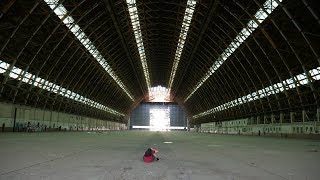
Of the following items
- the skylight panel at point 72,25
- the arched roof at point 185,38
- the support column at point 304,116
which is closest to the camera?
the skylight panel at point 72,25

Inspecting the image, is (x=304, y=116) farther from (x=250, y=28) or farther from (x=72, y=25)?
(x=72, y=25)

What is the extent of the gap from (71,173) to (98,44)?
41.0 meters

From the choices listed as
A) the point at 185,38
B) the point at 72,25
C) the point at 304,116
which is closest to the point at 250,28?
the point at 304,116

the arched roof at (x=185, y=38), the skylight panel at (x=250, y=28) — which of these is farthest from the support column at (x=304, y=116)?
the skylight panel at (x=250, y=28)

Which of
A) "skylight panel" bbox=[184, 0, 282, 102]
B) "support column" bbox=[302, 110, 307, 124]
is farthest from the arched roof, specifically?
"support column" bbox=[302, 110, 307, 124]

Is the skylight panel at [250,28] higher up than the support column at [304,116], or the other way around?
the skylight panel at [250,28]

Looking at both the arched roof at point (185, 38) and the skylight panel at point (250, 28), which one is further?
the arched roof at point (185, 38)

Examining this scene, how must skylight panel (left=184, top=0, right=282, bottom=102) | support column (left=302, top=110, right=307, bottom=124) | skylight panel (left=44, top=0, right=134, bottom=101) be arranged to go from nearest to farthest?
skylight panel (left=184, top=0, right=282, bottom=102) → skylight panel (left=44, top=0, right=134, bottom=101) → support column (left=302, top=110, right=307, bottom=124)

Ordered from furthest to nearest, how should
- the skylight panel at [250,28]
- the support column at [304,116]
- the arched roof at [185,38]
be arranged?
the support column at [304,116] → the arched roof at [185,38] → the skylight panel at [250,28]

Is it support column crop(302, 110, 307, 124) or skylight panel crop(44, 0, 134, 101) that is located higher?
skylight panel crop(44, 0, 134, 101)

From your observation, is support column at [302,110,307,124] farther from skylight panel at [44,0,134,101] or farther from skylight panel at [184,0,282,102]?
skylight panel at [44,0,134,101]

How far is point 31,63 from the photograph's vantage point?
40375mm

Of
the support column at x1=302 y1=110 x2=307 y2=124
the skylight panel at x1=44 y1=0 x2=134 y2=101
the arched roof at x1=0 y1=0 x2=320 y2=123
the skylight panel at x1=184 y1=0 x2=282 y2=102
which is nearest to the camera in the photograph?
the skylight panel at x1=184 y1=0 x2=282 y2=102

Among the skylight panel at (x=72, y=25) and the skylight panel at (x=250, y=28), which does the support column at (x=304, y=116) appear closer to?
the skylight panel at (x=250, y=28)
